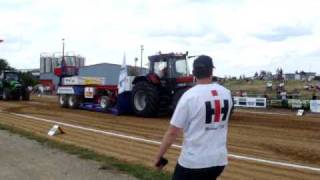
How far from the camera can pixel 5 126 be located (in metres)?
18.2

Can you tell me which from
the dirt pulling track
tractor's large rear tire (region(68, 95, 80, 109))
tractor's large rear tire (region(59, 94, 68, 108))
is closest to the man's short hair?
the dirt pulling track

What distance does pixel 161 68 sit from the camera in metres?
21.9

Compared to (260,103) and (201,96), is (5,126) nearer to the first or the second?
(201,96)

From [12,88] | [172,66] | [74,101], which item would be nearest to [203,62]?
[172,66]

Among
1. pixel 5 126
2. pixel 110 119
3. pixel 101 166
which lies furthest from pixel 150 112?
pixel 101 166

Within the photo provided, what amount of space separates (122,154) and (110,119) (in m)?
9.31

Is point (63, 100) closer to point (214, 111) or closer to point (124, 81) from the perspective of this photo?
point (124, 81)

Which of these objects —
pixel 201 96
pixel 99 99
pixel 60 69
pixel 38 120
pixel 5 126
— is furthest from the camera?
pixel 60 69

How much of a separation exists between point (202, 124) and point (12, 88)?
33.6m

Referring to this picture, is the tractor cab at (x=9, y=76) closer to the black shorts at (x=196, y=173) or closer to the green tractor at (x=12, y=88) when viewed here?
the green tractor at (x=12, y=88)

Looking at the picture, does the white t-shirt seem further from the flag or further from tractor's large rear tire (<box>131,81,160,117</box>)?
the flag

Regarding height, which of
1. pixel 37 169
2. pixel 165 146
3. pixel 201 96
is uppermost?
pixel 201 96

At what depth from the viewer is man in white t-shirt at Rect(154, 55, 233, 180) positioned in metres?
4.80

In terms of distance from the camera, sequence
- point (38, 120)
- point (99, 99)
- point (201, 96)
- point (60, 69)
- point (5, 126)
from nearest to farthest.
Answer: point (201, 96) → point (5, 126) → point (38, 120) → point (99, 99) → point (60, 69)
